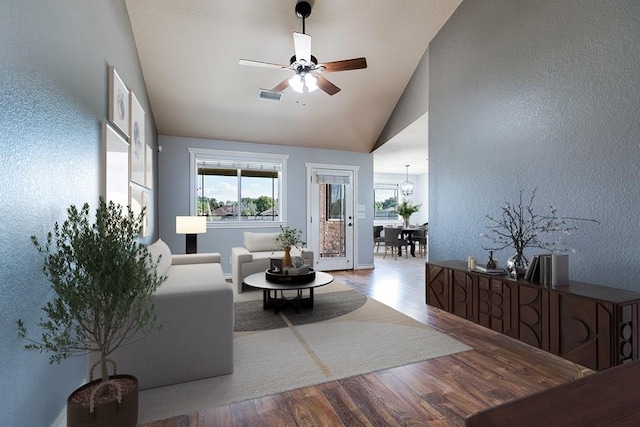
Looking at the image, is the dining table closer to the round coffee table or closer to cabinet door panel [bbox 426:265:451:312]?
cabinet door panel [bbox 426:265:451:312]

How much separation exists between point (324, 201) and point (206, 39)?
137 inches

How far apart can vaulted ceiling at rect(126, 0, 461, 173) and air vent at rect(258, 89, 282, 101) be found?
0.26 feet

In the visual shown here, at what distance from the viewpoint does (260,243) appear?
201 inches

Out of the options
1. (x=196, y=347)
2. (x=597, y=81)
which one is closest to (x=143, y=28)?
(x=196, y=347)

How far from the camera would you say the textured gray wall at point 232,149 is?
17.3 ft

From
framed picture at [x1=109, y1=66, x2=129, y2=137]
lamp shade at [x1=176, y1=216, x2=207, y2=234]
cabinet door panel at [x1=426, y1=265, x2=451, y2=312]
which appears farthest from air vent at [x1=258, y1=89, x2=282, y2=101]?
cabinet door panel at [x1=426, y1=265, x2=451, y2=312]

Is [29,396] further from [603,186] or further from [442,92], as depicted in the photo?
[442,92]

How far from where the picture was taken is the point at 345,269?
6379 mm

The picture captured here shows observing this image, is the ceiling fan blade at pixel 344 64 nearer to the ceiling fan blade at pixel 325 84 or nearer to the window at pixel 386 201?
the ceiling fan blade at pixel 325 84

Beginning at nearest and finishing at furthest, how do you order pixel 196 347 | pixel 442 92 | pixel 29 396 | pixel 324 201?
pixel 29 396 < pixel 196 347 < pixel 442 92 < pixel 324 201

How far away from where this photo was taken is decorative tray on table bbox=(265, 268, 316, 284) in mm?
3441

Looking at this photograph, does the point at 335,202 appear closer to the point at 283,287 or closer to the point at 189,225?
the point at 189,225

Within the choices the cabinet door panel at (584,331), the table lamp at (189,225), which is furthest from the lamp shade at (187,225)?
the cabinet door panel at (584,331)

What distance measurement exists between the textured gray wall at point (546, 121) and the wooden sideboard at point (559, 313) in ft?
1.45
